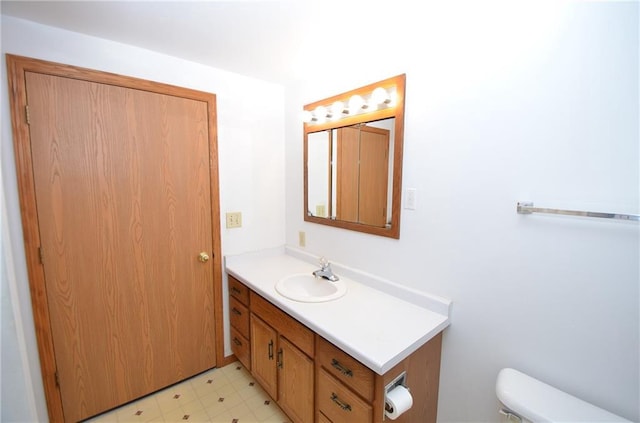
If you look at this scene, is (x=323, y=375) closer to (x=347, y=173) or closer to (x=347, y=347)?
(x=347, y=347)

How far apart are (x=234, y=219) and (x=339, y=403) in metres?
1.40

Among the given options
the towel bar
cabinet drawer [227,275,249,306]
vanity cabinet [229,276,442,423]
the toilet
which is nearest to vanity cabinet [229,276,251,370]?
cabinet drawer [227,275,249,306]

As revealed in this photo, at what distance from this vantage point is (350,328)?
4.05 feet

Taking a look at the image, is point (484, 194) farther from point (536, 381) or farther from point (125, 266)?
point (125, 266)

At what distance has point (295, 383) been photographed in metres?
1.50

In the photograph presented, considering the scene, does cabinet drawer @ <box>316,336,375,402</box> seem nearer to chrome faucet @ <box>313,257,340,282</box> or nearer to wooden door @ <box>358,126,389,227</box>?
chrome faucet @ <box>313,257,340,282</box>

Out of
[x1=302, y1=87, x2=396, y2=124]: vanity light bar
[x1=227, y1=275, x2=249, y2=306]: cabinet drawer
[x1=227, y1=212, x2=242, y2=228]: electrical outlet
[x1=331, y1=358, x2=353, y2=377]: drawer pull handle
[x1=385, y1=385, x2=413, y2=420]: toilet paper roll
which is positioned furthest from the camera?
[x1=227, y1=212, x2=242, y2=228]: electrical outlet

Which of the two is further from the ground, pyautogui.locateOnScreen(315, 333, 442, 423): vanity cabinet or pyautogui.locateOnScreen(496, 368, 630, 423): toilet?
pyautogui.locateOnScreen(496, 368, 630, 423): toilet

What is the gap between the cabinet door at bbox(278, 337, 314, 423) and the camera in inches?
55.4

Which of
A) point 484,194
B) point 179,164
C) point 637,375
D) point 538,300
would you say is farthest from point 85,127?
point 637,375

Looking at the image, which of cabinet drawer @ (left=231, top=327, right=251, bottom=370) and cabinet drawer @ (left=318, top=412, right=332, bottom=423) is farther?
cabinet drawer @ (left=231, top=327, right=251, bottom=370)

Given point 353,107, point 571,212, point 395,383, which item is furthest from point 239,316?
point 571,212

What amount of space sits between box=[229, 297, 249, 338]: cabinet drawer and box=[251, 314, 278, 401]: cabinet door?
0.35ft

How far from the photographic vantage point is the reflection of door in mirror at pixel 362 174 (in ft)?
5.22
